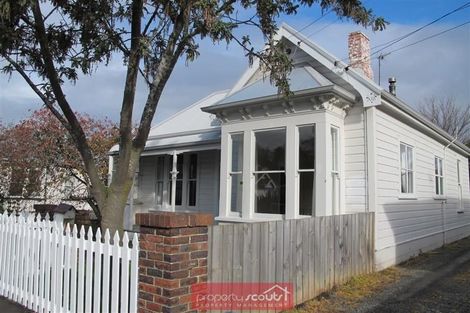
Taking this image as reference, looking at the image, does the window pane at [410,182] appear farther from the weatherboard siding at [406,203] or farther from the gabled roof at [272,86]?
the gabled roof at [272,86]

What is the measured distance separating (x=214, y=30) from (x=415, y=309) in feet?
15.9

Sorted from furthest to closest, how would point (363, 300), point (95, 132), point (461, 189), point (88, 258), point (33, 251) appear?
point (95, 132)
point (461, 189)
point (363, 300)
point (33, 251)
point (88, 258)

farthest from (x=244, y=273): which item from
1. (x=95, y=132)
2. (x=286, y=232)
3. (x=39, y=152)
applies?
(x=95, y=132)

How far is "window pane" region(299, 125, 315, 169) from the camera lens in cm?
947

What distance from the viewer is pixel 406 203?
36.5 ft

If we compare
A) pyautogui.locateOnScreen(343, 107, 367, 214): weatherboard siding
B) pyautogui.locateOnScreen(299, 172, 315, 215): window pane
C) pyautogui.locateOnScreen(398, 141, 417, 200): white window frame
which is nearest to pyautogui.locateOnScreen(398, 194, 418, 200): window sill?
pyautogui.locateOnScreen(398, 141, 417, 200): white window frame

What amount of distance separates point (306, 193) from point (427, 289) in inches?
117

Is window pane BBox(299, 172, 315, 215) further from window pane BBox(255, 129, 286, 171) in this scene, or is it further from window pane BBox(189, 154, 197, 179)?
window pane BBox(189, 154, 197, 179)

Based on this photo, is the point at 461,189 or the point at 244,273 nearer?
the point at 244,273

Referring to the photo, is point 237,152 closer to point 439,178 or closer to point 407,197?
point 407,197

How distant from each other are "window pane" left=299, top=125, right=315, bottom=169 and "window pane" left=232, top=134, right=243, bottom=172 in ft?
5.43

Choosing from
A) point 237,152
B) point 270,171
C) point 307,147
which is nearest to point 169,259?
point 307,147

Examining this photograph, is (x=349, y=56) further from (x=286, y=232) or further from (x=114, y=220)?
(x=114, y=220)

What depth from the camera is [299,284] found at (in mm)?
6574
